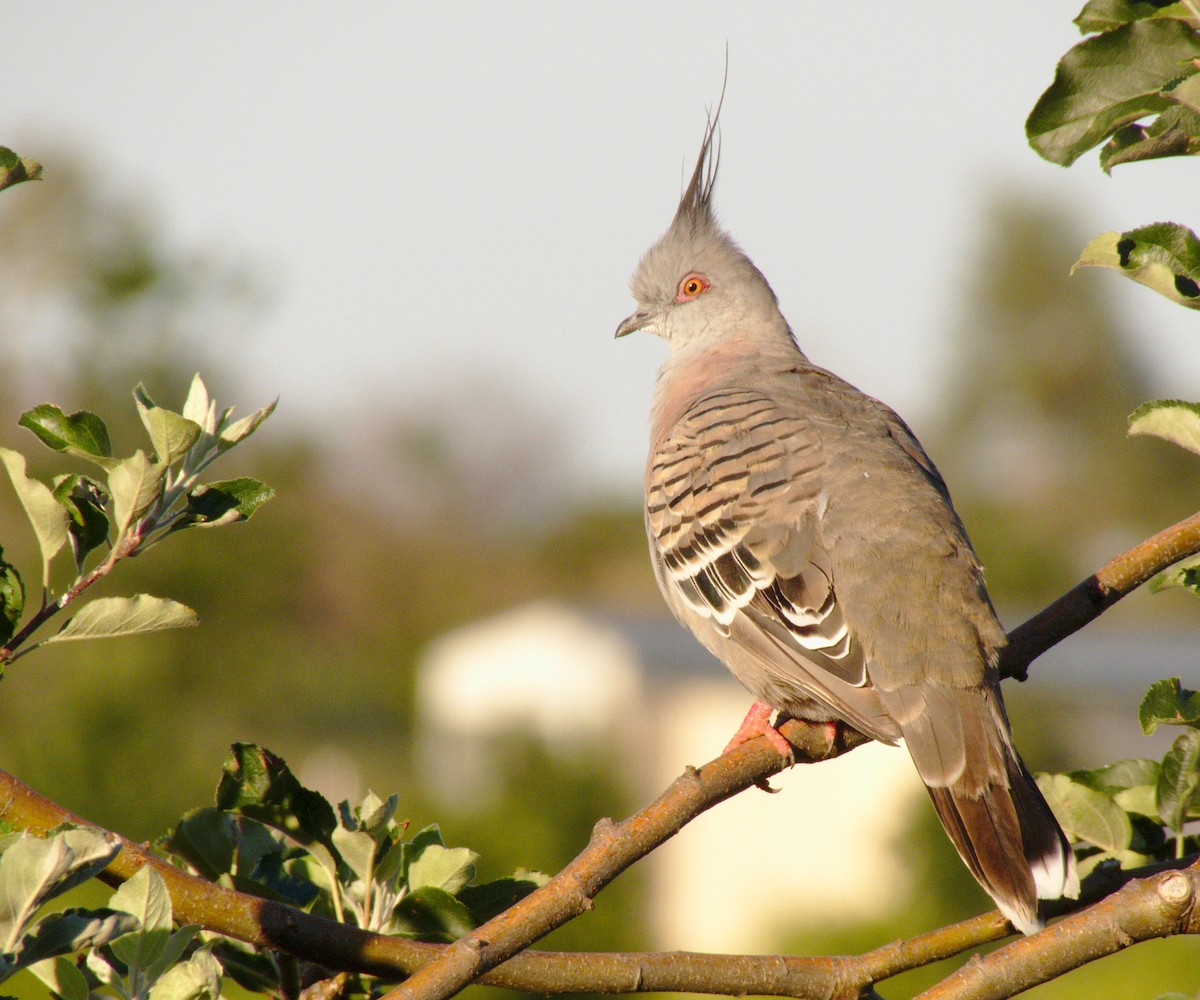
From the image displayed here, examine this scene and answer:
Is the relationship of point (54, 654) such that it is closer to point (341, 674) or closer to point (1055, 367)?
point (341, 674)

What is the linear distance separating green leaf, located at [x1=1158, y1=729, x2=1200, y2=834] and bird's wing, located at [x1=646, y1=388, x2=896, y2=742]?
2.68ft

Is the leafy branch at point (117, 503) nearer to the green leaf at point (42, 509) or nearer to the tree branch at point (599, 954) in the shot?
→ the green leaf at point (42, 509)

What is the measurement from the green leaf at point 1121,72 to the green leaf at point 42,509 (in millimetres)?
1852

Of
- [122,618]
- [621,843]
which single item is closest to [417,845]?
[621,843]

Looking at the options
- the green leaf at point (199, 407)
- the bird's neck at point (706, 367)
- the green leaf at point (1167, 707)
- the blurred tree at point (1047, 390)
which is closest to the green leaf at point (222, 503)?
the green leaf at point (199, 407)

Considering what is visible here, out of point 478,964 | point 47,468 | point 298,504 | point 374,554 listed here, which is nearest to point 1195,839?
point 478,964

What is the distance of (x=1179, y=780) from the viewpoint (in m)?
2.41

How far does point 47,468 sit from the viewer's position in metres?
17.5

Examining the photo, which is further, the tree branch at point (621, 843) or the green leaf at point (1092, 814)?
the green leaf at point (1092, 814)

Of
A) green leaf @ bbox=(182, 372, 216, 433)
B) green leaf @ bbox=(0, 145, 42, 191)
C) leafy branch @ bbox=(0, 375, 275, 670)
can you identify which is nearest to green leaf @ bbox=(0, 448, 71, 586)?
leafy branch @ bbox=(0, 375, 275, 670)

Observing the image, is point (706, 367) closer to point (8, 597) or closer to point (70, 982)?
point (8, 597)

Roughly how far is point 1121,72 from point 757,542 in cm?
177

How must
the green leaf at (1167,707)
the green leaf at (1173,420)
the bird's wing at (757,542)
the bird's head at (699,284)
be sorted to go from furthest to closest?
1. the bird's head at (699,284)
2. the bird's wing at (757,542)
3. the green leaf at (1173,420)
4. the green leaf at (1167,707)

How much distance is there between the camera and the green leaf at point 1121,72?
7.29 ft
